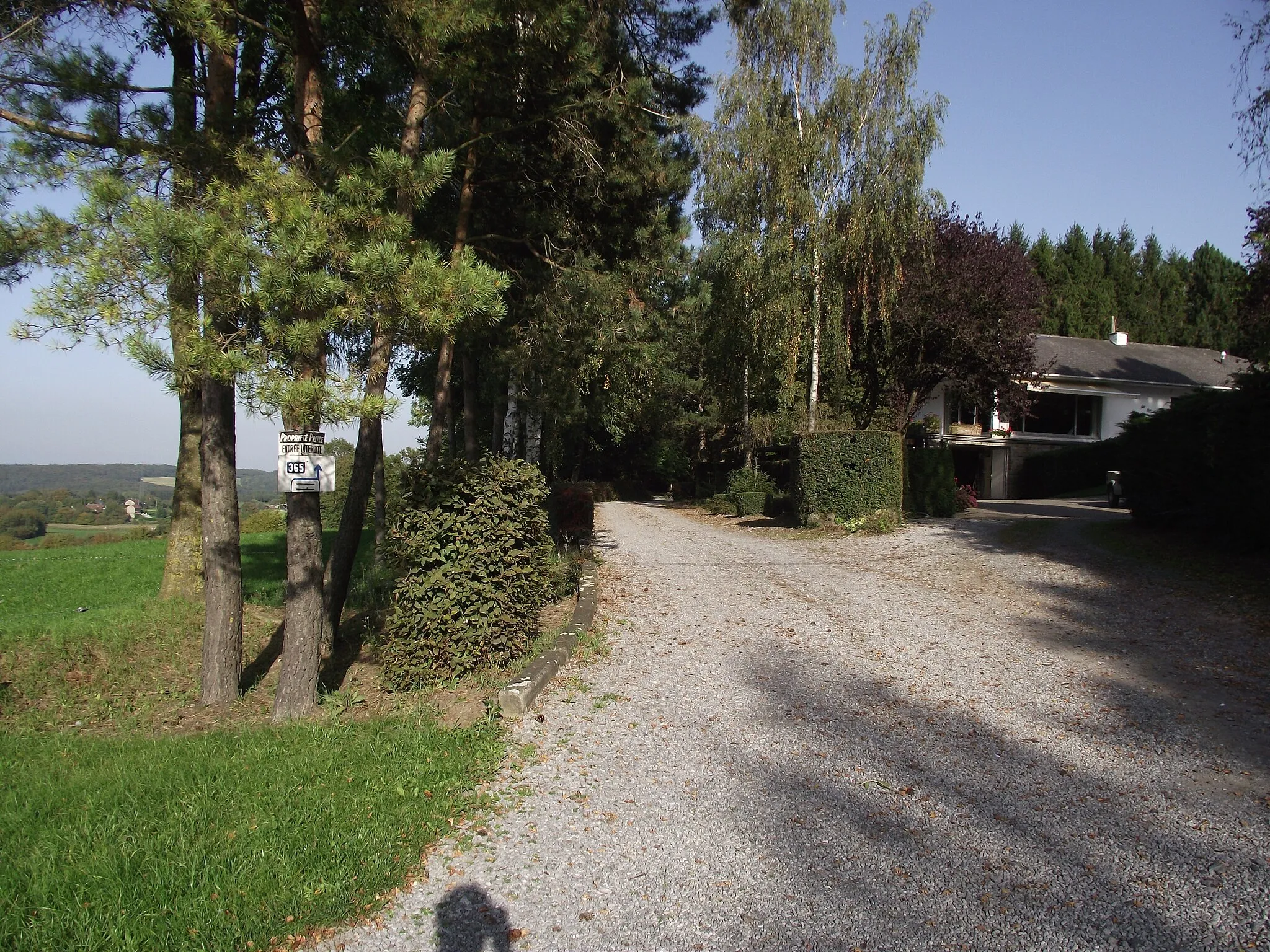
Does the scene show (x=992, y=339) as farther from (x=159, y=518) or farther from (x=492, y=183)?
(x=159, y=518)

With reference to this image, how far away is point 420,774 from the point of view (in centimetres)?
471

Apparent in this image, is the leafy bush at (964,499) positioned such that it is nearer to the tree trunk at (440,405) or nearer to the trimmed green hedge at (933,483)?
the trimmed green hedge at (933,483)

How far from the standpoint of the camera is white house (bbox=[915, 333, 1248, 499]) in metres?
30.9

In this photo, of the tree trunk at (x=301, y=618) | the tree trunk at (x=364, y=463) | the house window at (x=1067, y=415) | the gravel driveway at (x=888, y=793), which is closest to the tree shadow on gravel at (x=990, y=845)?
the gravel driveway at (x=888, y=793)

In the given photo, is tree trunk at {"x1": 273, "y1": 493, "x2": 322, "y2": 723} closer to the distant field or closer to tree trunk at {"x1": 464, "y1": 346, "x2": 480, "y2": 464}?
tree trunk at {"x1": 464, "y1": 346, "x2": 480, "y2": 464}

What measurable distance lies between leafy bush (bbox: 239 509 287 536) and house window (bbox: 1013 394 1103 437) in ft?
91.4

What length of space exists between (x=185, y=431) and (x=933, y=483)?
50.5ft

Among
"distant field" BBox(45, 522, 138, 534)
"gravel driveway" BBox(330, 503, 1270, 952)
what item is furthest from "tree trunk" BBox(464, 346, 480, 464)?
"distant field" BBox(45, 522, 138, 534)

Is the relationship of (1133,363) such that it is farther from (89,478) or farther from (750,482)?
(89,478)

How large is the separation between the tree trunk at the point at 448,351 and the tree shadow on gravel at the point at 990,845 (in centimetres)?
621

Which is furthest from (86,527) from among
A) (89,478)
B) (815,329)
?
(815,329)

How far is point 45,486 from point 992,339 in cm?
3179

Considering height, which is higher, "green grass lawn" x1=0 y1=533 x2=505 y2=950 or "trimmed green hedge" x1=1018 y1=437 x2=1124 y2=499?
"trimmed green hedge" x1=1018 y1=437 x2=1124 y2=499

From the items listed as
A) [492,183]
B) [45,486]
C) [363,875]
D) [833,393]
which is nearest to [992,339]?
[833,393]
